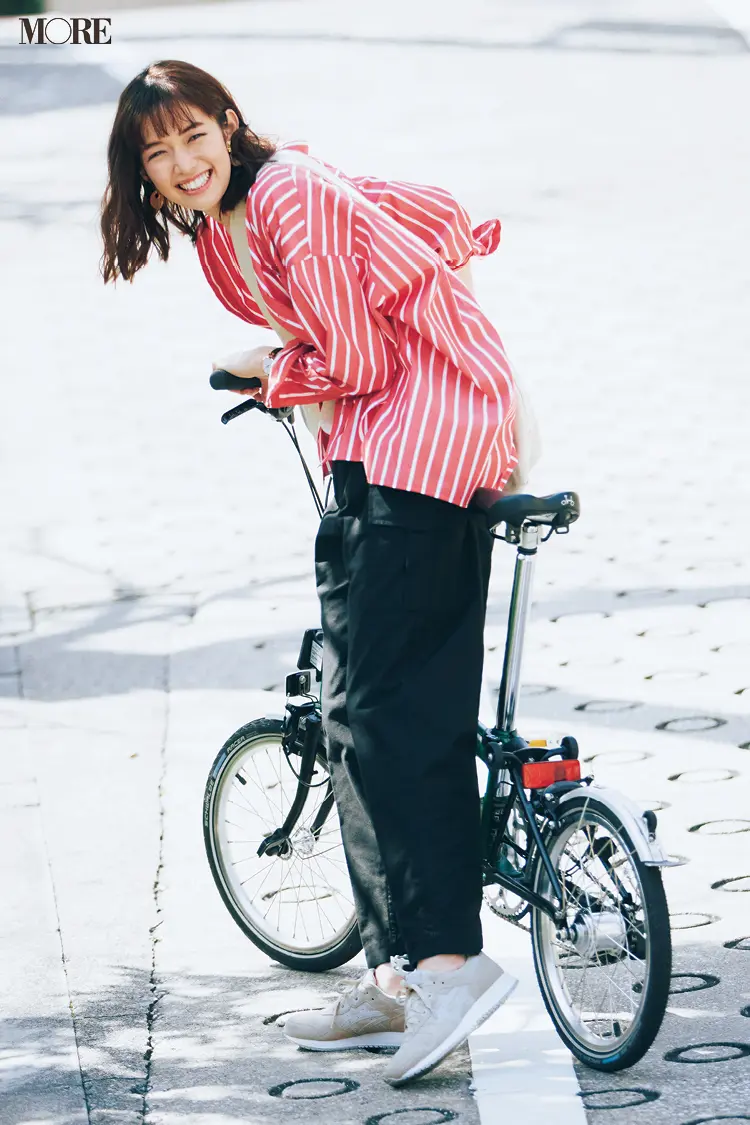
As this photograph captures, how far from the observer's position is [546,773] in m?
3.60

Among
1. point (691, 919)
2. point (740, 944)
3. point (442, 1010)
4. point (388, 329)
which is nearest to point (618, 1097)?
point (442, 1010)

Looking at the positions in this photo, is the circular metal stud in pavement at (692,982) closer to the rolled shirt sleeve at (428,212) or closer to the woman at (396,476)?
the woman at (396,476)

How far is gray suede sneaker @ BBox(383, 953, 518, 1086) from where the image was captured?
3.54 meters

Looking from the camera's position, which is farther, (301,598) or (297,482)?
(297,482)

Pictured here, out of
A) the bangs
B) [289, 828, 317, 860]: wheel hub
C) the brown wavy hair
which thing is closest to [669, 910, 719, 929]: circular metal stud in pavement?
[289, 828, 317, 860]: wheel hub

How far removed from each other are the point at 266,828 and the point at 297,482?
5.50 meters

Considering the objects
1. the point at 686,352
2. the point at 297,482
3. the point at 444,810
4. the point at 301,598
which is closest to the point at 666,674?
the point at 301,598

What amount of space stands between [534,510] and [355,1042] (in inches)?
48.5

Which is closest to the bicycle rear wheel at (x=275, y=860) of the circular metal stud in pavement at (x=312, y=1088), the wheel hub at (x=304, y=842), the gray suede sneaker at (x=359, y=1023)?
the wheel hub at (x=304, y=842)

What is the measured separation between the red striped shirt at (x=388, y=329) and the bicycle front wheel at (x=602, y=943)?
0.72 meters

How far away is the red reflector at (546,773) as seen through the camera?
11.8 feet

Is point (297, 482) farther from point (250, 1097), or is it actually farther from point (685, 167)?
point (685, 167)

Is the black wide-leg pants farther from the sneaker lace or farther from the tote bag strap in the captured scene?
the tote bag strap

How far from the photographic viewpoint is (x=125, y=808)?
215 inches
